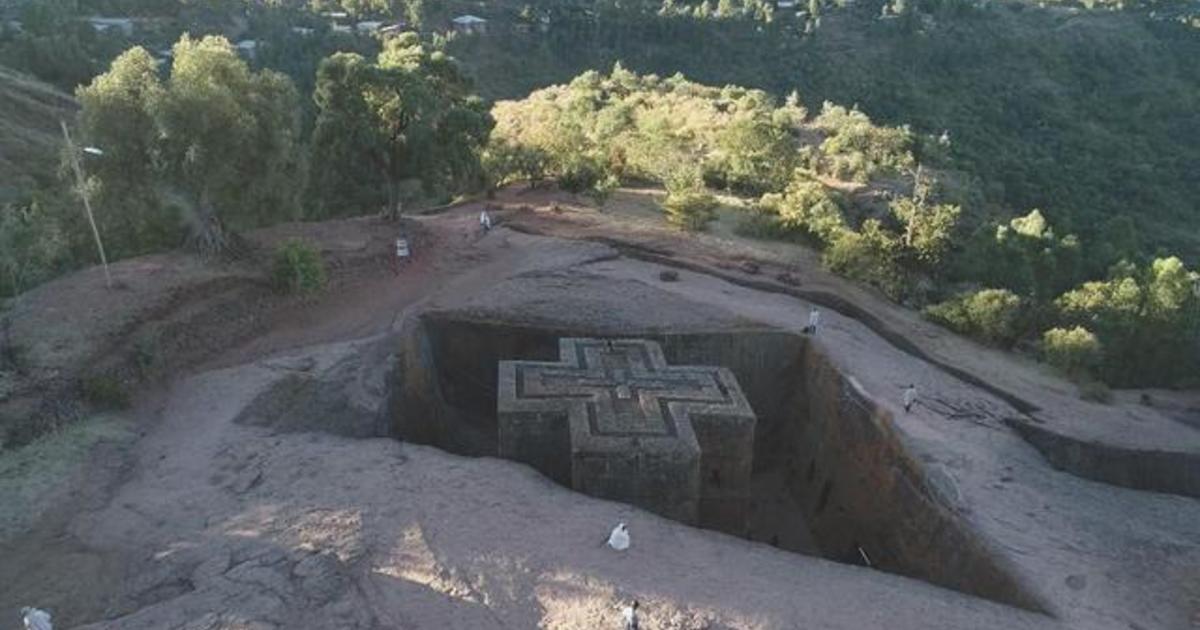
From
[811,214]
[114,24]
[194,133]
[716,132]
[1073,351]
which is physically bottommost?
[1073,351]

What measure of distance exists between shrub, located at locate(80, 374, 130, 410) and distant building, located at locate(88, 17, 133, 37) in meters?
44.6

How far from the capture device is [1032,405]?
756 inches

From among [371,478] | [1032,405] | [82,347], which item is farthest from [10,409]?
[1032,405]

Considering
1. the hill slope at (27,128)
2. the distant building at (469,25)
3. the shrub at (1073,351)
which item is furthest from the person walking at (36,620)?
the distant building at (469,25)

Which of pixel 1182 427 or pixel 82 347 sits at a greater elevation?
pixel 82 347

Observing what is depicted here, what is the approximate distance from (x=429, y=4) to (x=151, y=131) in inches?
2015

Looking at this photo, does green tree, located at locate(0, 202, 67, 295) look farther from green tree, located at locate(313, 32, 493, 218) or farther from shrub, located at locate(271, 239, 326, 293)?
green tree, located at locate(313, 32, 493, 218)

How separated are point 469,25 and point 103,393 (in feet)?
176

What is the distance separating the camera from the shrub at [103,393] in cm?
1539

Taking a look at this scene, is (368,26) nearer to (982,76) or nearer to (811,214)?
(811,214)

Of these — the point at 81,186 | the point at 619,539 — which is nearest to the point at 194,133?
the point at 81,186

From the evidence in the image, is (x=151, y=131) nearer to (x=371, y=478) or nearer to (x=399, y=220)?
(x=399, y=220)

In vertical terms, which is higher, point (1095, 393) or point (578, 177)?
point (578, 177)

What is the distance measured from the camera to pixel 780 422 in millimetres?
21094
